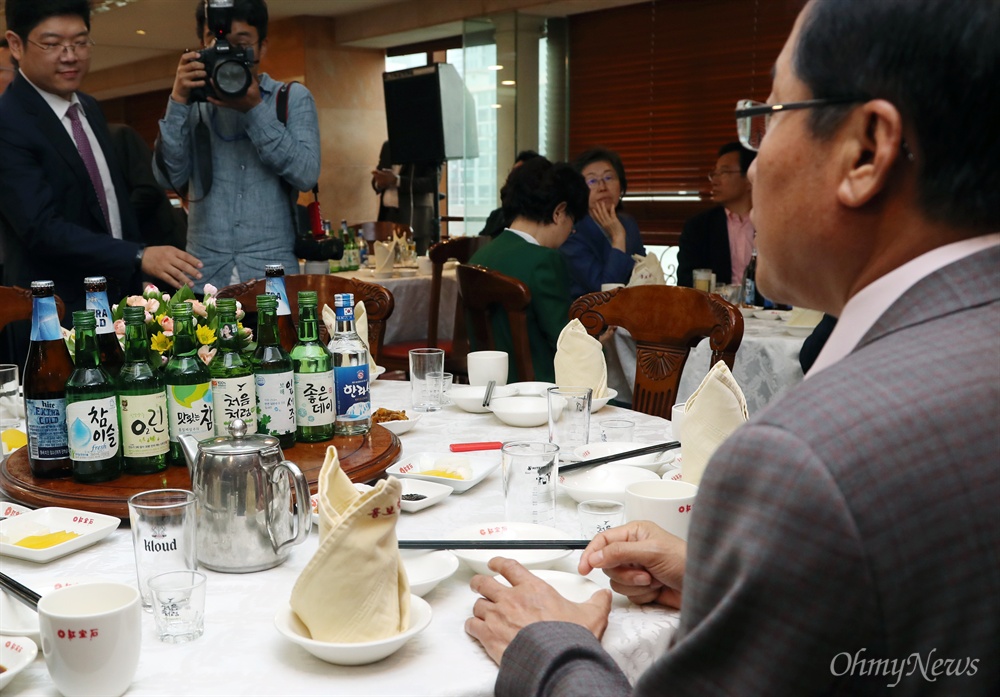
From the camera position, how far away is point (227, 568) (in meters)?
1.07

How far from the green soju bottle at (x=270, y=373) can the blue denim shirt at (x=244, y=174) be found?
5.72 ft

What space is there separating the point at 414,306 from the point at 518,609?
3.95 meters

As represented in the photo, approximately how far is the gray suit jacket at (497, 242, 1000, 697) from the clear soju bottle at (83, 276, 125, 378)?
978 mm

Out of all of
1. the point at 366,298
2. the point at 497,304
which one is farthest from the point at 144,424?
the point at 497,304

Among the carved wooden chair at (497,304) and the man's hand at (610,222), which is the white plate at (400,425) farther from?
the man's hand at (610,222)

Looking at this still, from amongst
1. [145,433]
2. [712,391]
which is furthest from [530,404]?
[145,433]

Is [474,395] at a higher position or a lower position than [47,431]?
lower

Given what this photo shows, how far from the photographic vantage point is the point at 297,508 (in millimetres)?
1055

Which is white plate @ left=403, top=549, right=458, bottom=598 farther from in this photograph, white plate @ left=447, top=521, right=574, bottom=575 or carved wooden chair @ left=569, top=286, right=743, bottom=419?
carved wooden chair @ left=569, top=286, right=743, bottom=419

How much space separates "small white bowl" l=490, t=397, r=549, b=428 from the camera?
178cm

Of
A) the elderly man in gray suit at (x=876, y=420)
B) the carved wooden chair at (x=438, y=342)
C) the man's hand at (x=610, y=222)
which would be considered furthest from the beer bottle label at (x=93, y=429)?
the man's hand at (x=610, y=222)

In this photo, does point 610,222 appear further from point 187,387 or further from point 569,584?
point 569,584

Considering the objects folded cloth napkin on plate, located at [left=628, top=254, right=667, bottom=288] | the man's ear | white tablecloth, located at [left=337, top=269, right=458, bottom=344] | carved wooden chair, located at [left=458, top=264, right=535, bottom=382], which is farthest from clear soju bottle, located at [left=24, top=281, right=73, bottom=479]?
white tablecloth, located at [left=337, top=269, right=458, bottom=344]

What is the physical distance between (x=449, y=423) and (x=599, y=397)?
1.10 feet
